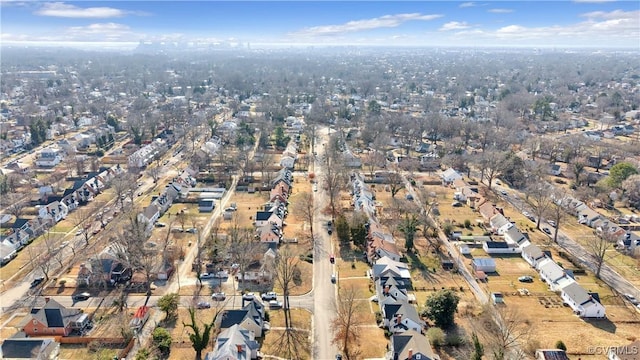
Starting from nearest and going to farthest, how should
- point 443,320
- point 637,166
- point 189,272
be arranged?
point 443,320
point 189,272
point 637,166

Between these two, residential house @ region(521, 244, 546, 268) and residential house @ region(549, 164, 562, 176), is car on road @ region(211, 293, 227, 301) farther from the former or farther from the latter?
residential house @ region(549, 164, 562, 176)

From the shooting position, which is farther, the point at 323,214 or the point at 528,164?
the point at 528,164

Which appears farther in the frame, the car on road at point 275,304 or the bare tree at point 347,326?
the car on road at point 275,304

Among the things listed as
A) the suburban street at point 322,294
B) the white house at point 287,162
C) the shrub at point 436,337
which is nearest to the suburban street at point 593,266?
the shrub at point 436,337

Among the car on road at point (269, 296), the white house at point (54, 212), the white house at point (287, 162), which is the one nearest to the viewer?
the car on road at point (269, 296)

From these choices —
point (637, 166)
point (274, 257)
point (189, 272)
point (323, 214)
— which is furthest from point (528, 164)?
point (189, 272)

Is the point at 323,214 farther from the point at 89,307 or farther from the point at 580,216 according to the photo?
the point at 580,216

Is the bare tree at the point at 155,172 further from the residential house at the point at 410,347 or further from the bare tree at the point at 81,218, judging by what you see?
the residential house at the point at 410,347

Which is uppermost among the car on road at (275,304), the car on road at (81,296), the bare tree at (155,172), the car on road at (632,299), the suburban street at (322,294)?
the bare tree at (155,172)
